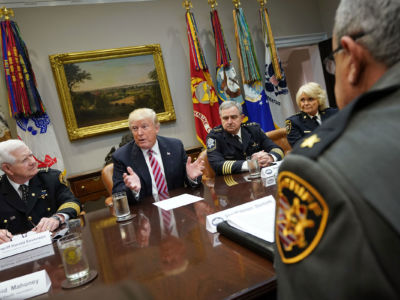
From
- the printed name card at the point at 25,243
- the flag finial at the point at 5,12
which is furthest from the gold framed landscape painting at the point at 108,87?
the printed name card at the point at 25,243

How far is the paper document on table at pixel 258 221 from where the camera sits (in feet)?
3.11

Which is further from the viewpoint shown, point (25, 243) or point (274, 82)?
point (274, 82)

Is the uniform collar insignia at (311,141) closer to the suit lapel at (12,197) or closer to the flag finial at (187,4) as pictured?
the suit lapel at (12,197)

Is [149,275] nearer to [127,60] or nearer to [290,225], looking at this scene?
[290,225]

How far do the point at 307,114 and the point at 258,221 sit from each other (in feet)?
8.26

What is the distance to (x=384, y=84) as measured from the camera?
0.50 m

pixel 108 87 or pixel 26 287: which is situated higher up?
pixel 108 87

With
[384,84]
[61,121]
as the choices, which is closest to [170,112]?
[61,121]

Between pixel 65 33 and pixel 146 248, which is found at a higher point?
pixel 65 33

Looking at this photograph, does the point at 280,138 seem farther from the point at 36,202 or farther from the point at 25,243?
the point at 25,243

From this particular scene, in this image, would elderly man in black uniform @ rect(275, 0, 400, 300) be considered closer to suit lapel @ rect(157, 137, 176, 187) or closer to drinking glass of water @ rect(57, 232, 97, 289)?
drinking glass of water @ rect(57, 232, 97, 289)

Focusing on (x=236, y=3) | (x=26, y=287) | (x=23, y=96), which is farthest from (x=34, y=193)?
(x=236, y=3)

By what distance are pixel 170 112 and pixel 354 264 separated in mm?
4423

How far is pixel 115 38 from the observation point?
4.50 metres
